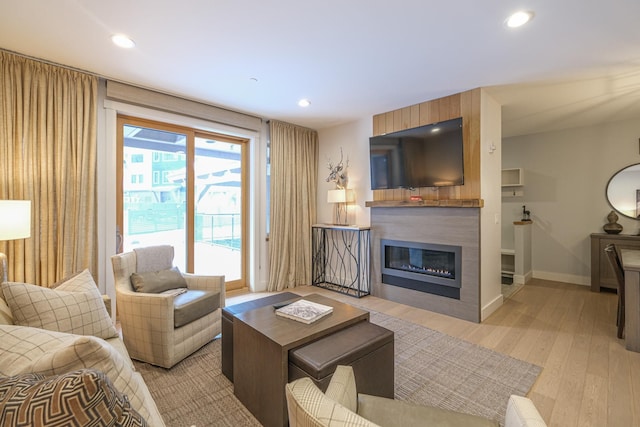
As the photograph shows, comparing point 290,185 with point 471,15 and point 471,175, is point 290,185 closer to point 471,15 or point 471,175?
point 471,175

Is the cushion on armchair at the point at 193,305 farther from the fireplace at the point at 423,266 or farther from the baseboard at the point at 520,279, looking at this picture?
the baseboard at the point at 520,279

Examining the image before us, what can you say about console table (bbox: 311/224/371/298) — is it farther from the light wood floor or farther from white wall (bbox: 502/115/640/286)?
white wall (bbox: 502/115/640/286)

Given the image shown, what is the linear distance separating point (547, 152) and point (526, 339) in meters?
3.61

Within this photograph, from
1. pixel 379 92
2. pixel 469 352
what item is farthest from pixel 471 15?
pixel 469 352

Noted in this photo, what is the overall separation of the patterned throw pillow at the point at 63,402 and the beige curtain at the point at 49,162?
257 cm

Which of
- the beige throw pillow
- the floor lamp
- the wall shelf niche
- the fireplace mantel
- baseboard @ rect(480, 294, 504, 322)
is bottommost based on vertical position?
baseboard @ rect(480, 294, 504, 322)

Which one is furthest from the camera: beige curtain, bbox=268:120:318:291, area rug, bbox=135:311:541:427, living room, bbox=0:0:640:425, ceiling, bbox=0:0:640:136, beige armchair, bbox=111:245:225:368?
beige curtain, bbox=268:120:318:291

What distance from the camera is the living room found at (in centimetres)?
290

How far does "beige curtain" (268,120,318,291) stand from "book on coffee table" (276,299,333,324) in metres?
2.30

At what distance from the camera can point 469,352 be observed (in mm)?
2455

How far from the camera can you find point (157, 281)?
250 cm

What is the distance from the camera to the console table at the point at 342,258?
4.14 metres

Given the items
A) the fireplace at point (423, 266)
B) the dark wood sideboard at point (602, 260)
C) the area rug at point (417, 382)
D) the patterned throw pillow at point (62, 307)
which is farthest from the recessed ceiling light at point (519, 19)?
the dark wood sideboard at point (602, 260)

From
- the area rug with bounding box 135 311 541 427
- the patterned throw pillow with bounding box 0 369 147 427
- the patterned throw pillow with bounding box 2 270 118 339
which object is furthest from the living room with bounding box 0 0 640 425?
the patterned throw pillow with bounding box 0 369 147 427
